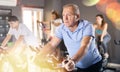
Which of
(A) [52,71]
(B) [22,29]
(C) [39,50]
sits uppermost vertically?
(B) [22,29]

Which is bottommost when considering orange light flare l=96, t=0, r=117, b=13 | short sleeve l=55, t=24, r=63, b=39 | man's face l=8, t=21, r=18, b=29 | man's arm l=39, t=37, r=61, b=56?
man's arm l=39, t=37, r=61, b=56

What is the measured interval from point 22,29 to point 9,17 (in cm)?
10

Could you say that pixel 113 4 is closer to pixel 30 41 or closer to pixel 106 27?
pixel 106 27

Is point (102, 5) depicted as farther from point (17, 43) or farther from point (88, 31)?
point (17, 43)

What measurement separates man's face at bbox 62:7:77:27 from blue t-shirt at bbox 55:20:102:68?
0.03 metres

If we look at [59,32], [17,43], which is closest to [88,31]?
[59,32]

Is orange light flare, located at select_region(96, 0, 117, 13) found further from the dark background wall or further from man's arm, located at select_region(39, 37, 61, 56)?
man's arm, located at select_region(39, 37, 61, 56)

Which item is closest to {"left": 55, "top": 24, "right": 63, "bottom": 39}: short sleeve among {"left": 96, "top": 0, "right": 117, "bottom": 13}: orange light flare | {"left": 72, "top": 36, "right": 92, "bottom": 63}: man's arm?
{"left": 72, "top": 36, "right": 92, "bottom": 63}: man's arm

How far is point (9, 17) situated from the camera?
5.17 ft

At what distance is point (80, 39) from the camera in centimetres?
150

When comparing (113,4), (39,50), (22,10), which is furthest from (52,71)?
(113,4)

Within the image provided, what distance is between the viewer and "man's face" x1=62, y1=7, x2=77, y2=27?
→ 4.94ft

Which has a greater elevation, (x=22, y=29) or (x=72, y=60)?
(x=22, y=29)

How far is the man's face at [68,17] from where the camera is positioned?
59.3 inches
